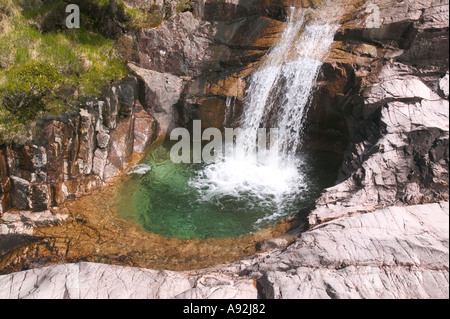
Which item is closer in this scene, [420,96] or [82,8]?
[420,96]

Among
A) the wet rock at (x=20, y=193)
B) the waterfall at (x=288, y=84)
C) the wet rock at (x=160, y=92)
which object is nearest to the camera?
the wet rock at (x=20, y=193)

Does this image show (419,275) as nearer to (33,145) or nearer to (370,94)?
(370,94)

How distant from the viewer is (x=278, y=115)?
12.2 meters

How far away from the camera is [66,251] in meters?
8.07

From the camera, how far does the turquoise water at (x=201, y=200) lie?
9258 mm

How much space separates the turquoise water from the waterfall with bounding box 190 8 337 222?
0.34 ft

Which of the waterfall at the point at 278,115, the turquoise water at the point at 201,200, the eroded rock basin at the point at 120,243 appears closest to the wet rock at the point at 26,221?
the eroded rock basin at the point at 120,243

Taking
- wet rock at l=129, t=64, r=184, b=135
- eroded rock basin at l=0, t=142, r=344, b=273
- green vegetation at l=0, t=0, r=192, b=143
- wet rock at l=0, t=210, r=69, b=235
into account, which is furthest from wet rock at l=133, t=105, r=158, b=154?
wet rock at l=0, t=210, r=69, b=235

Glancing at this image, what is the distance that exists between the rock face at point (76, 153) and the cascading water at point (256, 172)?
0.89 metres

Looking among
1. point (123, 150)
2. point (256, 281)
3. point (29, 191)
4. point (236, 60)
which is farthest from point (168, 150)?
point (256, 281)

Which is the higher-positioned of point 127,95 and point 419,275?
point 127,95

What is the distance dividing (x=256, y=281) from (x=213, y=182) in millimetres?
4926

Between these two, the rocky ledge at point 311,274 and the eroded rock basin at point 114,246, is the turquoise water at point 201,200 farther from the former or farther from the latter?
the rocky ledge at point 311,274

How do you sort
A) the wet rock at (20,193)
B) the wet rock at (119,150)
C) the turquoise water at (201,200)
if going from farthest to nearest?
the wet rock at (119,150) < the turquoise water at (201,200) < the wet rock at (20,193)
